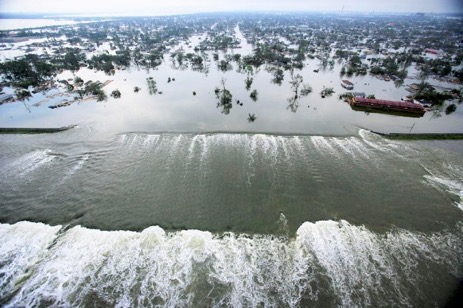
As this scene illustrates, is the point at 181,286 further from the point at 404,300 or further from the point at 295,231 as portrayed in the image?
the point at 404,300

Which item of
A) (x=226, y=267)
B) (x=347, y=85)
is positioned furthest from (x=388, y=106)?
(x=226, y=267)

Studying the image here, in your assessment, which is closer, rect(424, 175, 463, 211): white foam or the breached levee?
the breached levee

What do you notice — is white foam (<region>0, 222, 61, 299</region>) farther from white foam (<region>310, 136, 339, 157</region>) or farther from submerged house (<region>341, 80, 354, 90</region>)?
submerged house (<region>341, 80, 354, 90</region>)

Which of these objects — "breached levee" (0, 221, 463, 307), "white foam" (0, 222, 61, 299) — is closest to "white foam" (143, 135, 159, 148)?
A: "breached levee" (0, 221, 463, 307)

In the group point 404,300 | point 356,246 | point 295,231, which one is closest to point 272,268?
point 295,231

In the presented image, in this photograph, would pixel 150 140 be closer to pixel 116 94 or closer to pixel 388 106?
pixel 116 94
